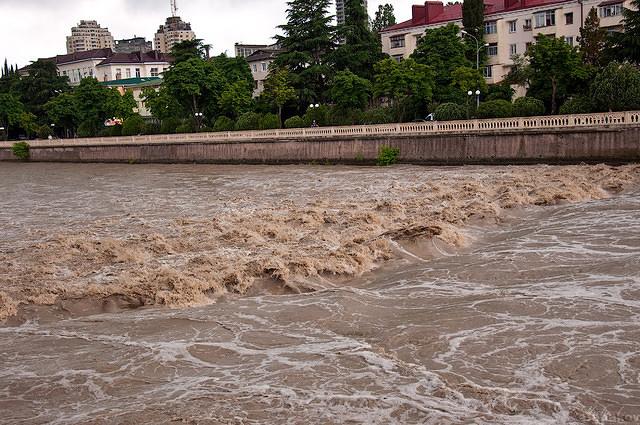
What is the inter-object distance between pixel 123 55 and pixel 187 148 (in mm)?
60571

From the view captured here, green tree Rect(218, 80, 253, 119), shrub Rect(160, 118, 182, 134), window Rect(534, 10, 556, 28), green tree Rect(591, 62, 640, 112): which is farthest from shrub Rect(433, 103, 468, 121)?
shrub Rect(160, 118, 182, 134)

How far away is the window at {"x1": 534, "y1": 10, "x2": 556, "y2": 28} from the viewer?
180ft

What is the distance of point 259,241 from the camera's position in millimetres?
16688

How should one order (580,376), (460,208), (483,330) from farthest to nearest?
(460,208)
(483,330)
(580,376)

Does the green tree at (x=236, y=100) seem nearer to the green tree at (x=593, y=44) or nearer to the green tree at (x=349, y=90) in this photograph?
the green tree at (x=349, y=90)

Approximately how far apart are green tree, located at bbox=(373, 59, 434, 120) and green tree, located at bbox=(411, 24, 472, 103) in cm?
130

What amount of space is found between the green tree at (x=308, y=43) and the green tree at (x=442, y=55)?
10444mm

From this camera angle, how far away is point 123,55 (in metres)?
110

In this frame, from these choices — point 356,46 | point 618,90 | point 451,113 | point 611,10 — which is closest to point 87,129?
point 356,46

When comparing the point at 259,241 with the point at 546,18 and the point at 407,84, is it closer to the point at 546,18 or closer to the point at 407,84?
the point at 407,84

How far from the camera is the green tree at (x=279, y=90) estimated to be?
57.0m

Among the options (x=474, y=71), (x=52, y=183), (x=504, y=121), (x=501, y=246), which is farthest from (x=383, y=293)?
(x=474, y=71)

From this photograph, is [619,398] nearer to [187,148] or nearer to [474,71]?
[474,71]

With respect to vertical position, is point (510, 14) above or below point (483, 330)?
above
